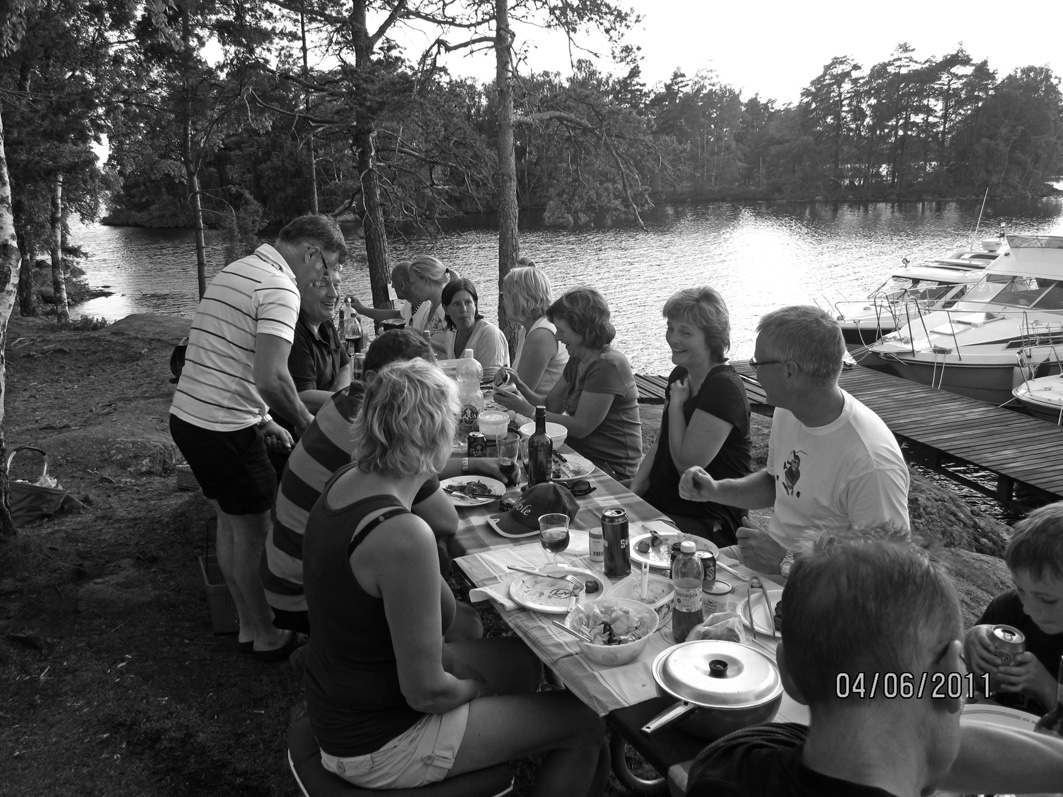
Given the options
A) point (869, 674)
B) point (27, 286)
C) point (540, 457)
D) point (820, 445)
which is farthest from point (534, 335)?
point (27, 286)

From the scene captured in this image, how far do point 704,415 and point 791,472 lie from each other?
582 millimetres

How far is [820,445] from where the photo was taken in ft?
8.64

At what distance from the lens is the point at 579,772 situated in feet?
6.90

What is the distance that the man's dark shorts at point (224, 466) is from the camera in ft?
11.0

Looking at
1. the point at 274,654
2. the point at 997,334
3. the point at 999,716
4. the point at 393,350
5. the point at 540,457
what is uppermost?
the point at 393,350

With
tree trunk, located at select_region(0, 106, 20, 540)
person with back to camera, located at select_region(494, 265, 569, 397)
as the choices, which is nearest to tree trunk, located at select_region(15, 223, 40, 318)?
tree trunk, located at select_region(0, 106, 20, 540)

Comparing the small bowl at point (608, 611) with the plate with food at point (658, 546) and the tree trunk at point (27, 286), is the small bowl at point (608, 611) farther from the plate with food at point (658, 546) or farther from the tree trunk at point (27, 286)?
the tree trunk at point (27, 286)

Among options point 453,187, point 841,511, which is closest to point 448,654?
point 841,511

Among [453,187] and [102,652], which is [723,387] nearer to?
[102,652]

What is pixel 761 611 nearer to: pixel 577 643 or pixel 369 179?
pixel 577 643

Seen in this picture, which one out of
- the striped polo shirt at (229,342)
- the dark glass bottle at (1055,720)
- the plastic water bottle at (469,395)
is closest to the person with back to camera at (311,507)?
the striped polo shirt at (229,342)

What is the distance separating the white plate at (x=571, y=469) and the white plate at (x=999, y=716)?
178cm

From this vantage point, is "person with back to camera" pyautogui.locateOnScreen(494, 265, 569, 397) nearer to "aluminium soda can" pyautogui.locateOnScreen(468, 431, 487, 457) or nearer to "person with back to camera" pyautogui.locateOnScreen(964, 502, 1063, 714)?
"aluminium soda can" pyautogui.locateOnScreen(468, 431, 487, 457)

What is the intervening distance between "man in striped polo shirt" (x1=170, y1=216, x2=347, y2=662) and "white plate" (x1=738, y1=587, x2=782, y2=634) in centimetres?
215
